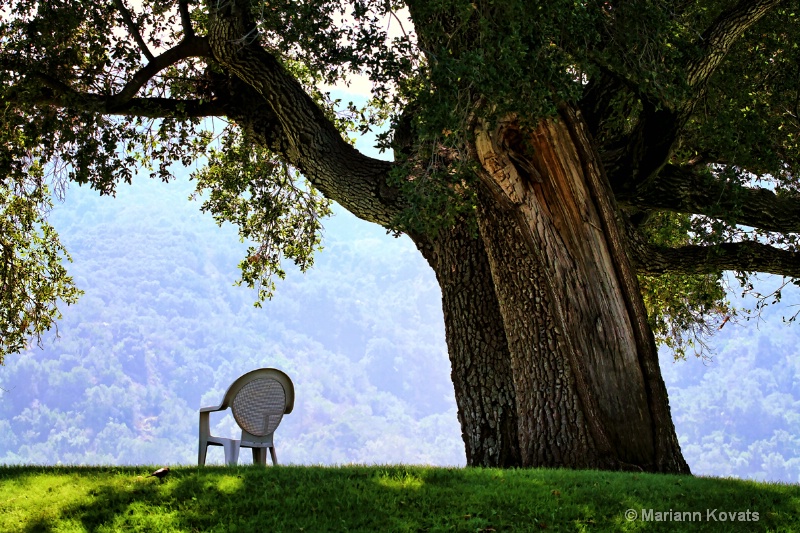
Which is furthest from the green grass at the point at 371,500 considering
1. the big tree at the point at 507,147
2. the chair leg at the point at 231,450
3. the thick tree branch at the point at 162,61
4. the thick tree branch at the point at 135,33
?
the thick tree branch at the point at 135,33

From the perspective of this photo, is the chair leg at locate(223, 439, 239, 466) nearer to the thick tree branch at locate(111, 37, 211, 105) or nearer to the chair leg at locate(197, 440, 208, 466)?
the chair leg at locate(197, 440, 208, 466)

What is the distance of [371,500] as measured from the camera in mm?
5957

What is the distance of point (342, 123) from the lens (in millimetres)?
13633

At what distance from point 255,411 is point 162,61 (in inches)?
187

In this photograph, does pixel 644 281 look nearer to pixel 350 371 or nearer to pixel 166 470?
pixel 166 470

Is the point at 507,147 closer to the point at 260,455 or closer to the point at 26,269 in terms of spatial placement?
the point at 260,455

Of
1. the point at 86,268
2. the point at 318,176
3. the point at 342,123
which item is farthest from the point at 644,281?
the point at 86,268

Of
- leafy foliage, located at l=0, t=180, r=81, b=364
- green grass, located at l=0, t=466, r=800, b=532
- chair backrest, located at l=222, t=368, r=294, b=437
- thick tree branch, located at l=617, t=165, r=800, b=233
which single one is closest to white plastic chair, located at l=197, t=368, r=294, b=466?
chair backrest, located at l=222, t=368, r=294, b=437

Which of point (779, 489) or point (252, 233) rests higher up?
point (252, 233)

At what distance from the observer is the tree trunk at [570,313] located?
8.15 metres

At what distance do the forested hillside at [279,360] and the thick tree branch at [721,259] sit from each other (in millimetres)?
82189

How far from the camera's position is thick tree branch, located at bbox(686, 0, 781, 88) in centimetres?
898

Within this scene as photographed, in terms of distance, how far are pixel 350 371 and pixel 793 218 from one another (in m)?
115

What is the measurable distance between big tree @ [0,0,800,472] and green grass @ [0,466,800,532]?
1703 mm
